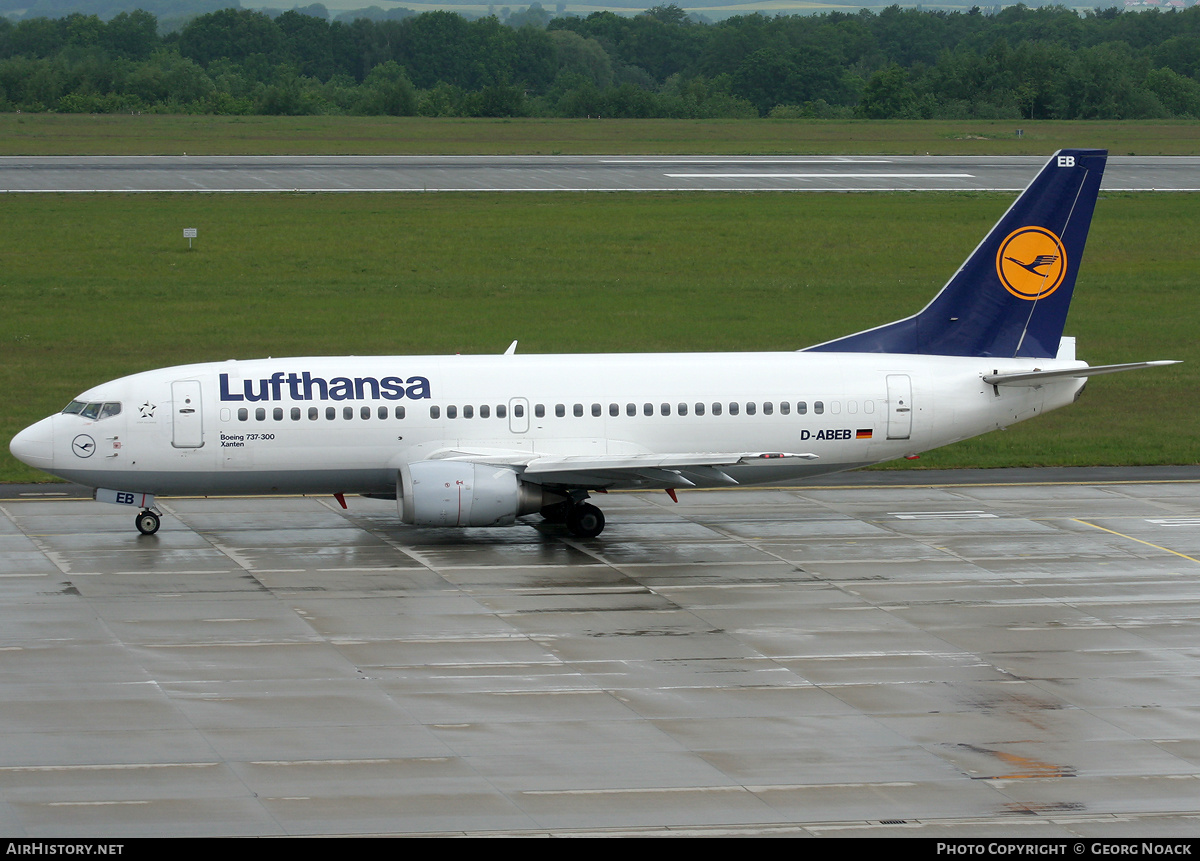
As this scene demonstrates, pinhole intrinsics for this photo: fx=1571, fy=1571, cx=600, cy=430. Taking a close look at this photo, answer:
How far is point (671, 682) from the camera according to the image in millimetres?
26469

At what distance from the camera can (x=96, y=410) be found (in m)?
36.4

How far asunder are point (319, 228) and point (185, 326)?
2547 cm

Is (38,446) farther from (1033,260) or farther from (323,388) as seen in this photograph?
(1033,260)

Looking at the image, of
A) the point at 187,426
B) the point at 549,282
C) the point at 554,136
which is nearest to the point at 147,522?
the point at 187,426

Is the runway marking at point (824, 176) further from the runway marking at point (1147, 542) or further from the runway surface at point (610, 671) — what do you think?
the runway marking at point (1147, 542)

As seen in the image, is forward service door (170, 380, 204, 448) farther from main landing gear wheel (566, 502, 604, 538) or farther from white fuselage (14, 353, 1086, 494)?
main landing gear wheel (566, 502, 604, 538)

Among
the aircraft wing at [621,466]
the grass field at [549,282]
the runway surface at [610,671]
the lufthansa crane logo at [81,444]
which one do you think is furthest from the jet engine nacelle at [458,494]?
Result: the grass field at [549,282]

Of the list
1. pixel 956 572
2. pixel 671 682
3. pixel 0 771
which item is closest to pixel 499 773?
pixel 671 682

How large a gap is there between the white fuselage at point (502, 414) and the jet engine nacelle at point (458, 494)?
5.27 ft

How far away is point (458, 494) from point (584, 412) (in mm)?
4087

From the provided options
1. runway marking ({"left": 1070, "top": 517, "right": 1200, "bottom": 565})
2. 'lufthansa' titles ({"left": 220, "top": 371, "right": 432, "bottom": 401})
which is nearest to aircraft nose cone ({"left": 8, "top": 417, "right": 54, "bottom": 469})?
'lufthansa' titles ({"left": 220, "top": 371, "right": 432, "bottom": 401})

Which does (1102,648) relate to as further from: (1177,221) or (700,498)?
(1177,221)

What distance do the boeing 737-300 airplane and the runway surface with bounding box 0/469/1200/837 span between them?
165cm

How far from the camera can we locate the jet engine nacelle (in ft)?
115
